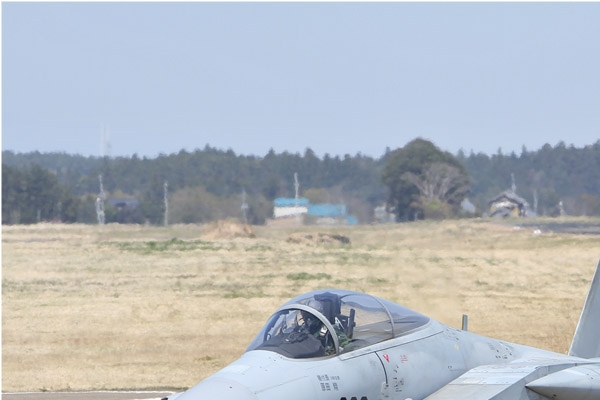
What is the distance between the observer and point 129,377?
16.8m

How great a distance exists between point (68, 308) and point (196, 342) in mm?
5785

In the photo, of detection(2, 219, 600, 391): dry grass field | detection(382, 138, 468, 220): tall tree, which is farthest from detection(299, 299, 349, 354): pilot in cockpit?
detection(382, 138, 468, 220): tall tree

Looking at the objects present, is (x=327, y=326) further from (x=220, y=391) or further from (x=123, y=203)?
(x=123, y=203)

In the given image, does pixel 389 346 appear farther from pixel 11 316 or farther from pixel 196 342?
pixel 11 316

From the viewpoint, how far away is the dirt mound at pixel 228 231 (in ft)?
124

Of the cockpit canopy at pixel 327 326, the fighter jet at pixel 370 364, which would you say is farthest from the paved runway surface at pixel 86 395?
A: the cockpit canopy at pixel 327 326

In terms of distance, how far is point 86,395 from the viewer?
15.2 metres

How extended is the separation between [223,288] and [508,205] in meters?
26.7

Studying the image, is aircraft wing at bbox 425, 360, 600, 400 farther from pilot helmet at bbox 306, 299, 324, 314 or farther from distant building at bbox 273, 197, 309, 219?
distant building at bbox 273, 197, 309, 219

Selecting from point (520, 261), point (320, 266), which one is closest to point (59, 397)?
point (320, 266)

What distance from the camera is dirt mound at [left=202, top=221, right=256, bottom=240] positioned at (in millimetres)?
37812

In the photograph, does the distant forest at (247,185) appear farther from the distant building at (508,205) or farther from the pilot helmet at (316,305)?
the pilot helmet at (316,305)

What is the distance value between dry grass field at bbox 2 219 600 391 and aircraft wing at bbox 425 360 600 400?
683 centimetres

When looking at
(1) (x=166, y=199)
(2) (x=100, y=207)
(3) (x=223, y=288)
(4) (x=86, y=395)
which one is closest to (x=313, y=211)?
(1) (x=166, y=199)
